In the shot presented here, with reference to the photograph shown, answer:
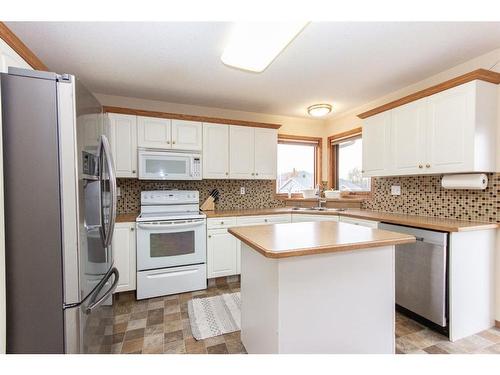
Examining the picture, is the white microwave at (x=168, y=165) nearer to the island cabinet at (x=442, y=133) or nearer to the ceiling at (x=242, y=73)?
the ceiling at (x=242, y=73)

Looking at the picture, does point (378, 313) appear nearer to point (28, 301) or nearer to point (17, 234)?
point (28, 301)

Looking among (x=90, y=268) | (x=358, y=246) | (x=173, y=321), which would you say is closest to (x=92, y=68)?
(x=90, y=268)

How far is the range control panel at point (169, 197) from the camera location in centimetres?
270

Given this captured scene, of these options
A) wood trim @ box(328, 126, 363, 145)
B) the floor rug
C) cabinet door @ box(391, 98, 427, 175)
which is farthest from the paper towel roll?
the floor rug

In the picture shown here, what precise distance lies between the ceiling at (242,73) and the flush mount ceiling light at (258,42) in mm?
224

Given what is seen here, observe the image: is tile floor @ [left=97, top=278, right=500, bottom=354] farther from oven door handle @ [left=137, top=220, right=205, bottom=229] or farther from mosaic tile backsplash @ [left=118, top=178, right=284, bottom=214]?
mosaic tile backsplash @ [left=118, top=178, right=284, bottom=214]

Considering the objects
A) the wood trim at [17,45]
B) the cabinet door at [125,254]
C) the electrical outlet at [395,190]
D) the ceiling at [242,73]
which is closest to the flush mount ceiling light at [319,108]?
the ceiling at [242,73]

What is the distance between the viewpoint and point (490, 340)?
174cm

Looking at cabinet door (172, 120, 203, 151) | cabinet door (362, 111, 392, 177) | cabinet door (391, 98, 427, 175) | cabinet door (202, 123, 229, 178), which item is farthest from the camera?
cabinet door (202, 123, 229, 178)

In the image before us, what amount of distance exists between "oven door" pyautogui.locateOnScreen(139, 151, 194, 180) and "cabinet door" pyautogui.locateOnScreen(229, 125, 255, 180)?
1.93 feet

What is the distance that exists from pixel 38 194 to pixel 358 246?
5.22ft

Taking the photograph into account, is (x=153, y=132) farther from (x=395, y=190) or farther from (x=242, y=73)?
(x=395, y=190)

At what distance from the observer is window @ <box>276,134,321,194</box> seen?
12.5ft

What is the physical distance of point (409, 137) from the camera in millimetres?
2283
